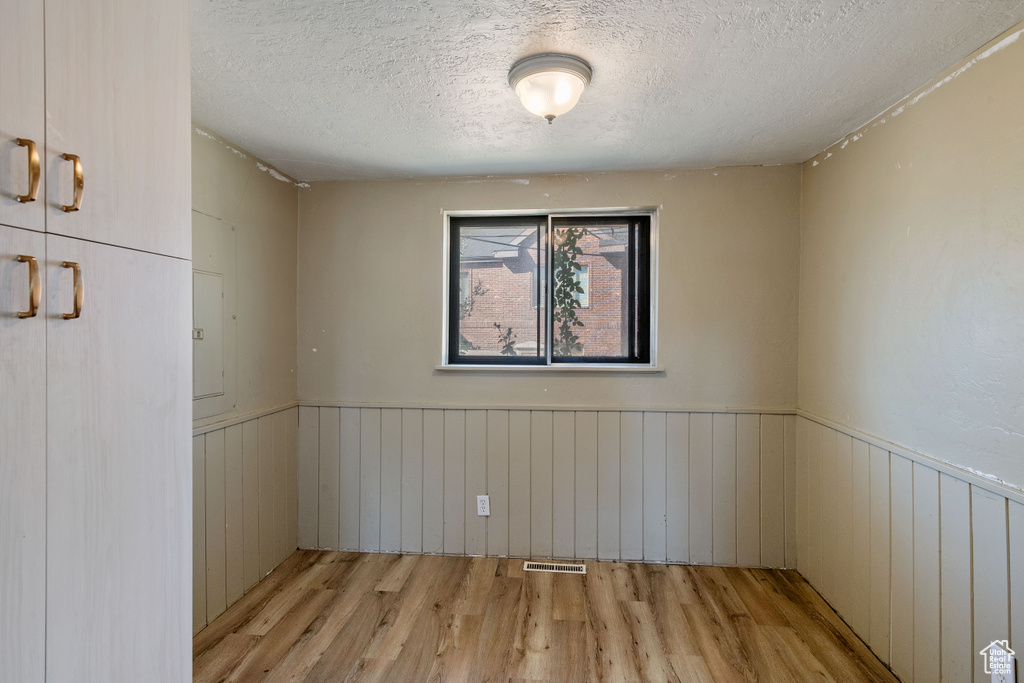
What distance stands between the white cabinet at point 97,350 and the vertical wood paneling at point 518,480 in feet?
5.73

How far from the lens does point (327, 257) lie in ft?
9.24

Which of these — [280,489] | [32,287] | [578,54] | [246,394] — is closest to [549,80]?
[578,54]

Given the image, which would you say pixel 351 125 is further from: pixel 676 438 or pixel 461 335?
pixel 676 438

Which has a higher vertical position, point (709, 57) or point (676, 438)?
point (709, 57)

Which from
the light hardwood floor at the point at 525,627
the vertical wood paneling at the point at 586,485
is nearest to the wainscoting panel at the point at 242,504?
the light hardwood floor at the point at 525,627

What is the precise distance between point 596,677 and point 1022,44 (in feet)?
7.86

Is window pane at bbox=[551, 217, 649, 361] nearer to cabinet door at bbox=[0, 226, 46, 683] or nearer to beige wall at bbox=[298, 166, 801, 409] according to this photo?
beige wall at bbox=[298, 166, 801, 409]

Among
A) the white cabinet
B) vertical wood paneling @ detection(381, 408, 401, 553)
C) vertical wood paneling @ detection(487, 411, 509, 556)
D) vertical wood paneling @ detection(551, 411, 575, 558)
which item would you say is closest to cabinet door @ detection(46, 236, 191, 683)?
the white cabinet

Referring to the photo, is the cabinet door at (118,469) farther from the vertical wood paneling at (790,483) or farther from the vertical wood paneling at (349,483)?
the vertical wood paneling at (790,483)

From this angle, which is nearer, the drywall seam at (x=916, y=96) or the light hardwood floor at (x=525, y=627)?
the drywall seam at (x=916, y=96)

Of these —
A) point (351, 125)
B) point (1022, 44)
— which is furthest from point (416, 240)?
point (1022, 44)

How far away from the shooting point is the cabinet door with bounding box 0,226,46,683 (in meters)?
0.79

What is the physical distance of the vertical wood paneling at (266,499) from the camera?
247 cm

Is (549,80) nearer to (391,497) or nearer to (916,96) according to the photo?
(916,96)
